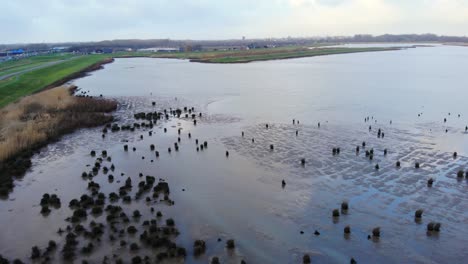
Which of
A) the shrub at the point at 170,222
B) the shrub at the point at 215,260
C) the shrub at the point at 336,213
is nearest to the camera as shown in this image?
the shrub at the point at 215,260

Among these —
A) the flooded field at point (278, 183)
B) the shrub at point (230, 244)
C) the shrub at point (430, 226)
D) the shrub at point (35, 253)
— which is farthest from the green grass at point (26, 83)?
the shrub at point (430, 226)

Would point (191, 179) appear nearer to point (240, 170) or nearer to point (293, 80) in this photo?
point (240, 170)

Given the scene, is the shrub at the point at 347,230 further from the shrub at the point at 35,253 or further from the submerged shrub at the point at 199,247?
the shrub at the point at 35,253

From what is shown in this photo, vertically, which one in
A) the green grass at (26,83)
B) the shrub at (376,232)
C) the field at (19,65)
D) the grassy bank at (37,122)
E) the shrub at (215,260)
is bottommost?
the shrub at (215,260)

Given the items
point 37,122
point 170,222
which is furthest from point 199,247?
point 37,122

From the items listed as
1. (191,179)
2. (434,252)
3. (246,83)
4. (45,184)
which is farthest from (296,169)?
(246,83)

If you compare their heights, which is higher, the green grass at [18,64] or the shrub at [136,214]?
the green grass at [18,64]

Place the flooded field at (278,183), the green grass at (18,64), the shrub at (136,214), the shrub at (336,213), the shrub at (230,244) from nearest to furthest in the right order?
the shrub at (230,244) → the flooded field at (278,183) → the shrub at (336,213) → the shrub at (136,214) → the green grass at (18,64)
